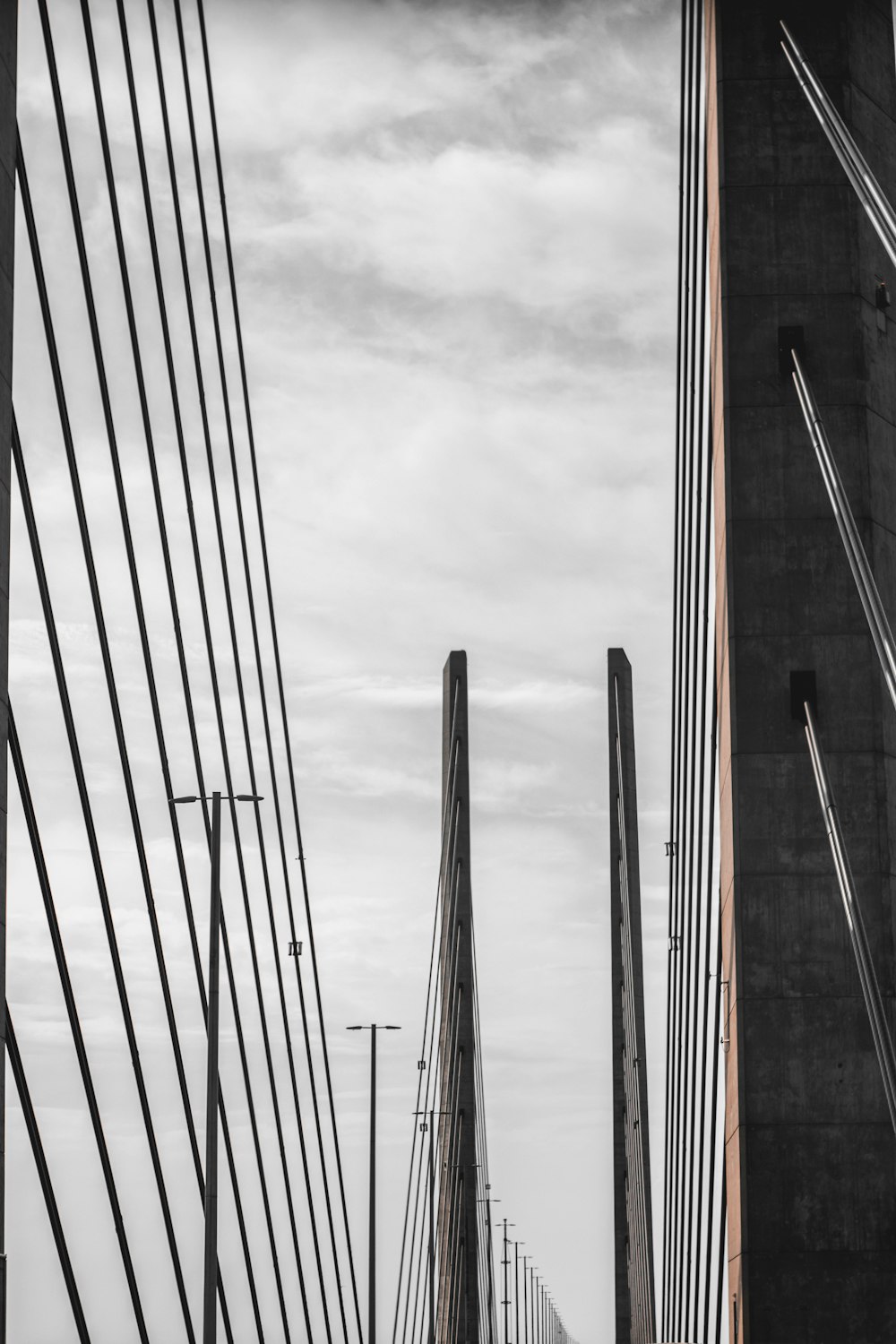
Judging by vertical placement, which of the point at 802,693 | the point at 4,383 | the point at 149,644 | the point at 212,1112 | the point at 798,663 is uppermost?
the point at 4,383

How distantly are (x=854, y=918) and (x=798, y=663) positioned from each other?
299 cm

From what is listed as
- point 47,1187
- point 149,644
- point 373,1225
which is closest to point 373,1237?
point 373,1225

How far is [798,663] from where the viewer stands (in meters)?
22.1

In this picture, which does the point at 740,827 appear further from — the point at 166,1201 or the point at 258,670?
Result: the point at 258,670

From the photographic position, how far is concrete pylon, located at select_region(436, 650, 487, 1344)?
52062mm

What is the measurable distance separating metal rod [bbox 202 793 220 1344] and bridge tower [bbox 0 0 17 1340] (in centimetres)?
1109

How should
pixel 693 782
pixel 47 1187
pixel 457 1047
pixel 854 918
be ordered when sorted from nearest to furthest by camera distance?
1. pixel 47 1187
2. pixel 854 918
3. pixel 693 782
4. pixel 457 1047

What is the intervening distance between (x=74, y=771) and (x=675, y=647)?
14.3 meters

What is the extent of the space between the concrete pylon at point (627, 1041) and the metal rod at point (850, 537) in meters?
29.2

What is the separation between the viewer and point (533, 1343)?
5659 inches

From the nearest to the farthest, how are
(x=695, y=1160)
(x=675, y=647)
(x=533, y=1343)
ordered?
(x=695, y=1160), (x=675, y=647), (x=533, y=1343)

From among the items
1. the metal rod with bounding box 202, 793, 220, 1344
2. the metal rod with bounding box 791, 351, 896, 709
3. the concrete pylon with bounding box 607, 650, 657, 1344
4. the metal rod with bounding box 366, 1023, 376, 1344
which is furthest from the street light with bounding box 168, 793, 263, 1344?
the concrete pylon with bounding box 607, 650, 657, 1344

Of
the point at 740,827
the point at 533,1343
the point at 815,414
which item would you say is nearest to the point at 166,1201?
the point at 740,827

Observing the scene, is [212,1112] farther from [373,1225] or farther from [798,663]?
[373,1225]
